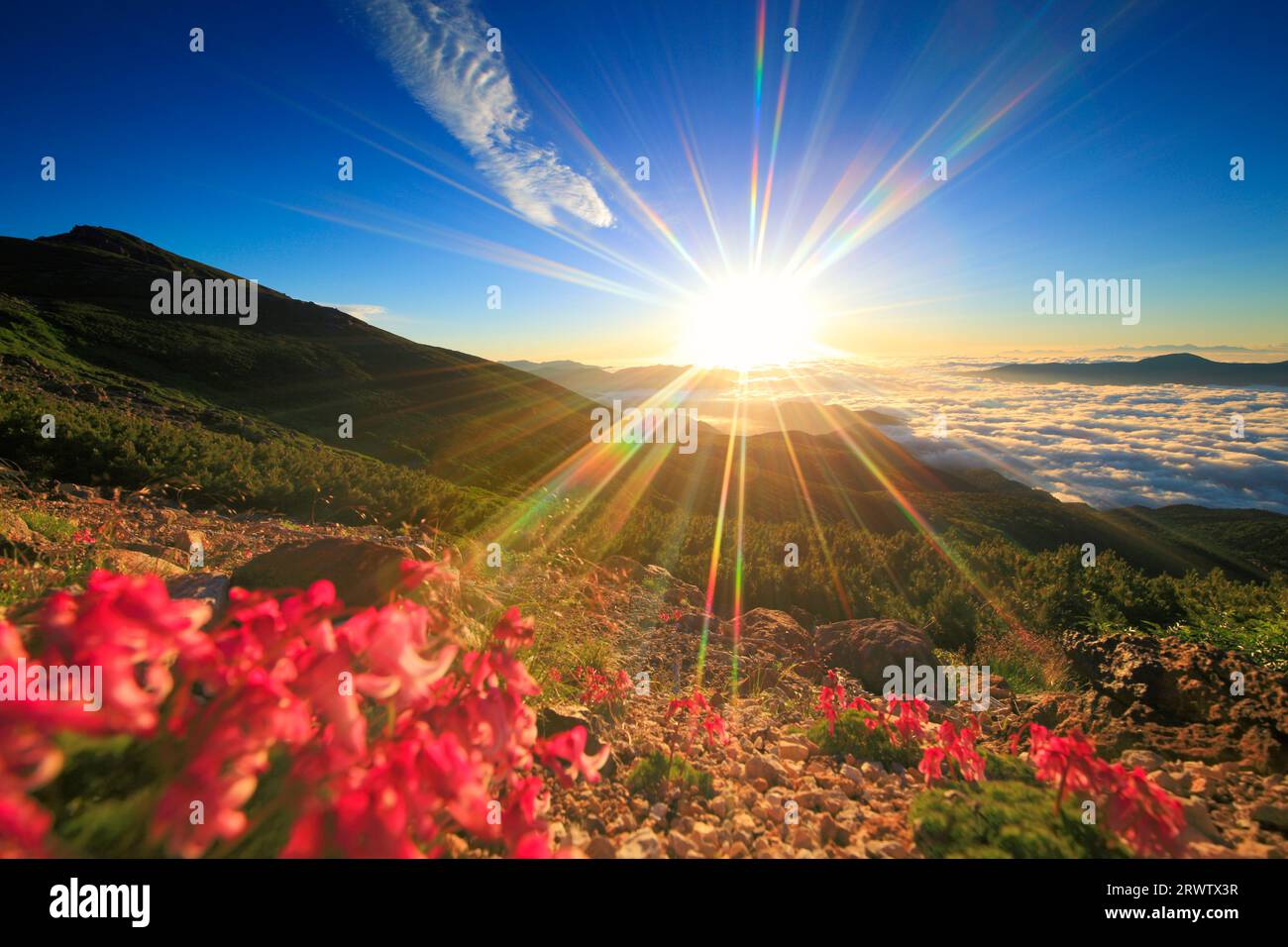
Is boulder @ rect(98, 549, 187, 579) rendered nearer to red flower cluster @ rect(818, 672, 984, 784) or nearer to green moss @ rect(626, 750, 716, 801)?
green moss @ rect(626, 750, 716, 801)

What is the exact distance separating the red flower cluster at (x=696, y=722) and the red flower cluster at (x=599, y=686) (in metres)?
0.41

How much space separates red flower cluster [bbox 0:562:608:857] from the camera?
0.98 m

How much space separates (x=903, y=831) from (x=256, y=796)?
278 cm

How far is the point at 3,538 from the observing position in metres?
4.26

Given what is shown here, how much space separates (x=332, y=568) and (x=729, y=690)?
360 centimetres

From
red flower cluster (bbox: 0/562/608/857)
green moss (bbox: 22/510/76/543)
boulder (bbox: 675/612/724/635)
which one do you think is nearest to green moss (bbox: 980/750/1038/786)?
red flower cluster (bbox: 0/562/608/857)

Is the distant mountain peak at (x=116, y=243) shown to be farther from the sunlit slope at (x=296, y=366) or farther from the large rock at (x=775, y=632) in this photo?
the large rock at (x=775, y=632)

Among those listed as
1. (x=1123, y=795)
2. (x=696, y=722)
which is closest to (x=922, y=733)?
(x=696, y=722)

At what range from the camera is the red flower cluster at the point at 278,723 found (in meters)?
0.98

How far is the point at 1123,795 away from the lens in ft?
6.38

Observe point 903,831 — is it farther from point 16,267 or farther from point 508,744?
point 16,267

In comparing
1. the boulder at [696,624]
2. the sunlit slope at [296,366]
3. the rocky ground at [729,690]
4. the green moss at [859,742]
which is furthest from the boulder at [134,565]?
the sunlit slope at [296,366]

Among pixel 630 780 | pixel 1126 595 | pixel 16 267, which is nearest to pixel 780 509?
pixel 1126 595

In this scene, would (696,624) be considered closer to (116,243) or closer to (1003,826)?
(1003,826)
